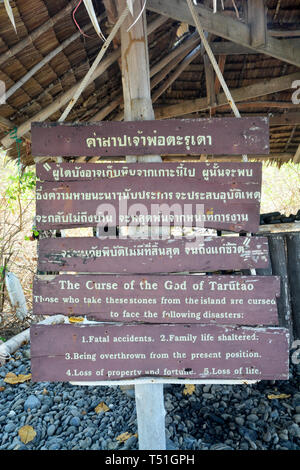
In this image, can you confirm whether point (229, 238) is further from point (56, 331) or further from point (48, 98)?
point (48, 98)

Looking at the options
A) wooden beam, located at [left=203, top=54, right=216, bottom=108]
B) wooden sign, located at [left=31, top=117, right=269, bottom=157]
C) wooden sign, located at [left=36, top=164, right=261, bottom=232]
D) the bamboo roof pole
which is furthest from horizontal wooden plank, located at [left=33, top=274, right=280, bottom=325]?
wooden beam, located at [left=203, top=54, right=216, bottom=108]

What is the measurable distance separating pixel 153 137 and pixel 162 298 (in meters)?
0.82

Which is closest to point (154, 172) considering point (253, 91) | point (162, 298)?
point (162, 298)

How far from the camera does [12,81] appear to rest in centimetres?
248

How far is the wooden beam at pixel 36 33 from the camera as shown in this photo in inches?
88.5

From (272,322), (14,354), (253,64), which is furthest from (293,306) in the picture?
(14,354)

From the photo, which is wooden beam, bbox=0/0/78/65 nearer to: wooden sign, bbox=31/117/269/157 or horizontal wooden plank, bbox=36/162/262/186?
wooden sign, bbox=31/117/269/157

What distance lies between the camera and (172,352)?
165 cm

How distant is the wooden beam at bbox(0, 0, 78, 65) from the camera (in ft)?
7.38

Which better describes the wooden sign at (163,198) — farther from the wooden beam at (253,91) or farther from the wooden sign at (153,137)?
the wooden beam at (253,91)

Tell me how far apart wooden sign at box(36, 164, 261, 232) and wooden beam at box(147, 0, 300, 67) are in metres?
1.35

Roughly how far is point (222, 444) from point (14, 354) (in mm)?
2368

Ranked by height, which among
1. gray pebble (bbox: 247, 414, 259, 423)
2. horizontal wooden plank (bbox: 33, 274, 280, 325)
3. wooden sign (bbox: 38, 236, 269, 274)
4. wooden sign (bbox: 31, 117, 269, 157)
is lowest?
gray pebble (bbox: 247, 414, 259, 423)

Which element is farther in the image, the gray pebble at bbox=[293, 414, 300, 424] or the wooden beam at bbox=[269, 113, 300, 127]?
the wooden beam at bbox=[269, 113, 300, 127]
